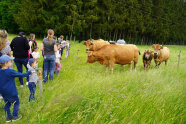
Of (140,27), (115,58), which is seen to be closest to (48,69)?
(115,58)

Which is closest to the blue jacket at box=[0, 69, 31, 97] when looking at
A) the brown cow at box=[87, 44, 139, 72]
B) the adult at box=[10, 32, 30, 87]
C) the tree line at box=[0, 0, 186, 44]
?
the adult at box=[10, 32, 30, 87]

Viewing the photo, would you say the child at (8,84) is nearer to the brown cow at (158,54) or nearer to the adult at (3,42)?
the adult at (3,42)

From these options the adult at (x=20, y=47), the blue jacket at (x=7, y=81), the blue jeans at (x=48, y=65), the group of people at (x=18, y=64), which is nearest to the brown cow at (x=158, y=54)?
the group of people at (x=18, y=64)

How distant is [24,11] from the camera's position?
2855 centimetres

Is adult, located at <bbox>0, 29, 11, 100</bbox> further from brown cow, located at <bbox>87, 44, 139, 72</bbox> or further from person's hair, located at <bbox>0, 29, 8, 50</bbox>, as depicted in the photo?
brown cow, located at <bbox>87, 44, 139, 72</bbox>

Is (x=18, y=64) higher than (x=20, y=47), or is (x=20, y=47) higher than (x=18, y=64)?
(x=20, y=47)

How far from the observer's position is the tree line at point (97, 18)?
26.6 metres

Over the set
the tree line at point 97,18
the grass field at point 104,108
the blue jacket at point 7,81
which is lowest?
the grass field at point 104,108

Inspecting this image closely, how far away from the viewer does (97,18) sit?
91.8 ft

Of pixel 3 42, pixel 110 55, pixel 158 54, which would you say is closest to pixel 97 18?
pixel 158 54

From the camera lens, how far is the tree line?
26614 mm

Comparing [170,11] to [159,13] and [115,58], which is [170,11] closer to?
[159,13]

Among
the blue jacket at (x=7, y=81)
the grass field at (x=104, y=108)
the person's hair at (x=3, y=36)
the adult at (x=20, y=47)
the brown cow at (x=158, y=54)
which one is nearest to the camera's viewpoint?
the grass field at (x=104, y=108)

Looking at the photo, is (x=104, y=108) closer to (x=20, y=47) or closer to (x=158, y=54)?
(x=20, y=47)
